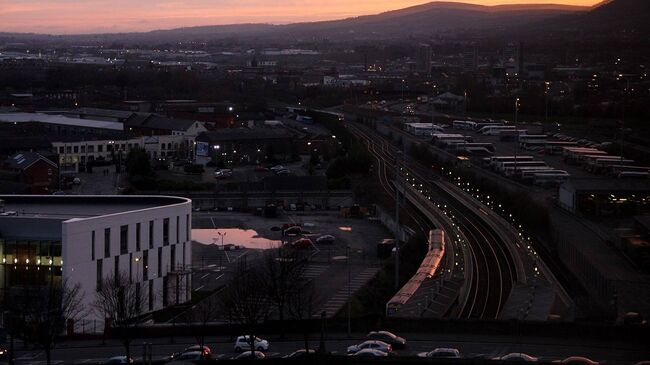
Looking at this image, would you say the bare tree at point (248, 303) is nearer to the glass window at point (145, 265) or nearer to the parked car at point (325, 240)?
the glass window at point (145, 265)

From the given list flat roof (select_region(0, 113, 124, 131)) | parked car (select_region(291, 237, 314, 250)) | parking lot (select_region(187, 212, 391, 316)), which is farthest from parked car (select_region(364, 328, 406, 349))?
flat roof (select_region(0, 113, 124, 131))

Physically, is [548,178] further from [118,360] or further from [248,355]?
[118,360]

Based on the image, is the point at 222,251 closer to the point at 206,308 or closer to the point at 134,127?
the point at 206,308

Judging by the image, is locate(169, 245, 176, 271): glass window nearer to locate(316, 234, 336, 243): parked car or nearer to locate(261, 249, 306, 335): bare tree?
locate(261, 249, 306, 335): bare tree

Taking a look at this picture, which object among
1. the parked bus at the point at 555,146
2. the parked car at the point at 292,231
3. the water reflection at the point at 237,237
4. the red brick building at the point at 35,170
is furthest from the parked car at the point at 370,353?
the parked bus at the point at 555,146

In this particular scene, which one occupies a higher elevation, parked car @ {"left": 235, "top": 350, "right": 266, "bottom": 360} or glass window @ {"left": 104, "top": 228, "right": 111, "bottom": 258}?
glass window @ {"left": 104, "top": 228, "right": 111, "bottom": 258}
